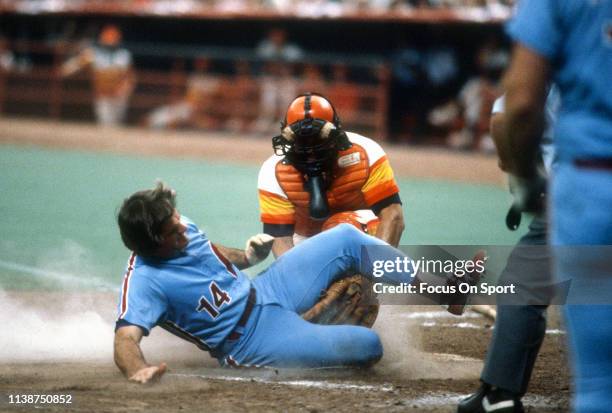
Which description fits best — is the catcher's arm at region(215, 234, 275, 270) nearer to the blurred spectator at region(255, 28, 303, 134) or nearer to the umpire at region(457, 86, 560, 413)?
the umpire at region(457, 86, 560, 413)

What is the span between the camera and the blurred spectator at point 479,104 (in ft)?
56.1

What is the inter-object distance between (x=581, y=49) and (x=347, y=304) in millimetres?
2921

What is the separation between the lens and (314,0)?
18797mm

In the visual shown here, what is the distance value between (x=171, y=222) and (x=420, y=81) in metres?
14.4

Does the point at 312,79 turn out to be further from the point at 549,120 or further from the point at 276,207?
the point at 549,120

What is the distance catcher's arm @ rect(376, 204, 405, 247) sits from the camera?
19.5ft

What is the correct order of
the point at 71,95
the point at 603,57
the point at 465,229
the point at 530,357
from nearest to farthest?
the point at 603,57 < the point at 530,357 < the point at 465,229 < the point at 71,95

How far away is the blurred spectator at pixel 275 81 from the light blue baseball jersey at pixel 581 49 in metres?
15.6

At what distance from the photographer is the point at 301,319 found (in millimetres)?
5062

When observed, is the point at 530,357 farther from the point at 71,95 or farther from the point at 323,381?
the point at 71,95

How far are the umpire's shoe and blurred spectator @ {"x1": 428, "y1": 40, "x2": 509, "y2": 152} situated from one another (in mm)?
12981

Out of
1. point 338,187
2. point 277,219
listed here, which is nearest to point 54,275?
point 277,219

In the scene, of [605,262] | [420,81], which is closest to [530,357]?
[605,262]

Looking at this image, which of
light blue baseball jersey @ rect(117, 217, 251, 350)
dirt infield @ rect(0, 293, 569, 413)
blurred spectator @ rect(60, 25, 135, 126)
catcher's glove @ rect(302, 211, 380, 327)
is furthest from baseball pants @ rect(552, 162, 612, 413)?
blurred spectator @ rect(60, 25, 135, 126)
